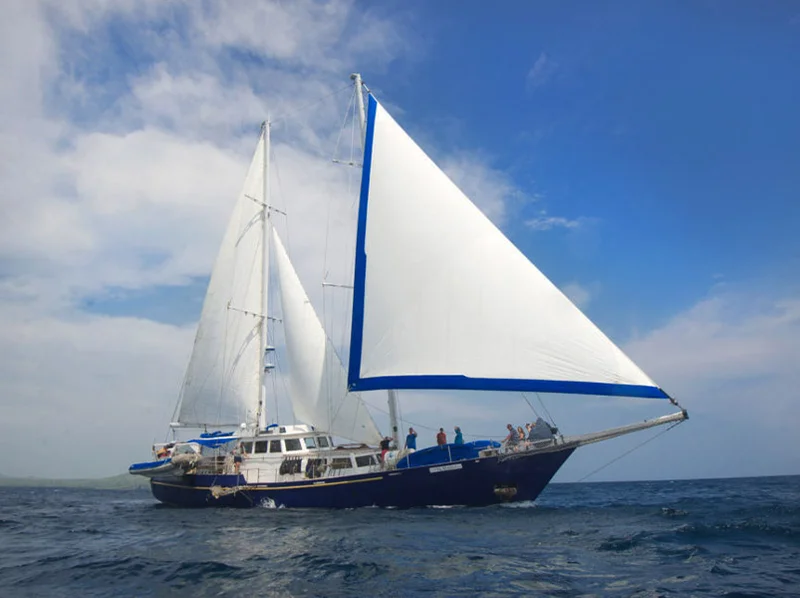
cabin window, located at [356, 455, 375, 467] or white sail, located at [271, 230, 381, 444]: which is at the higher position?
white sail, located at [271, 230, 381, 444]

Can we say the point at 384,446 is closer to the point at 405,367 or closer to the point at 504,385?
the point at 405,367

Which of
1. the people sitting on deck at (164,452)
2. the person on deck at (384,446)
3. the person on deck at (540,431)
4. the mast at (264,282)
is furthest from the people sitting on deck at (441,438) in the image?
the people sitting on deck at (164,452)

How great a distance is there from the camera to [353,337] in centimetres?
2383

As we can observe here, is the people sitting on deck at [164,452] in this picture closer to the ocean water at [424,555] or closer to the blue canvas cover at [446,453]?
the ocean water at [424,555]

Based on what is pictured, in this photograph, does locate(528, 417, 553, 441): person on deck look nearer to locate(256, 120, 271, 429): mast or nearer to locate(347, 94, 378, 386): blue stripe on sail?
locate(347, 94, 378, 386): blue stripe on sail

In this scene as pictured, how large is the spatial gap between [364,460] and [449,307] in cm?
931

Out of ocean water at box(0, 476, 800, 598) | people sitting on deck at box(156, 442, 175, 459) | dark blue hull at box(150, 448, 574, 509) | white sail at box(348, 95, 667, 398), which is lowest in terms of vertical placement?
ocean water at box(0, 476, 800, 598)

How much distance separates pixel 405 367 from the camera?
2227 centimetres

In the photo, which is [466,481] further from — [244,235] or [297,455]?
[244,235]

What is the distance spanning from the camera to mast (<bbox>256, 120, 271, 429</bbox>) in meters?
32.7

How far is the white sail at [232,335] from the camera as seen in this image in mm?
32375

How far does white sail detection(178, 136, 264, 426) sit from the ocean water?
9414 millimetres

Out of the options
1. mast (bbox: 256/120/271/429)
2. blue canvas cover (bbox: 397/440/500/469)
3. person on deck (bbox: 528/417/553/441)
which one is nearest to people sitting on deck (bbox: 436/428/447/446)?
blue canvas cover (bbox: 397/440/500/469)

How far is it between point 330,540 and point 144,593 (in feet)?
20.2
